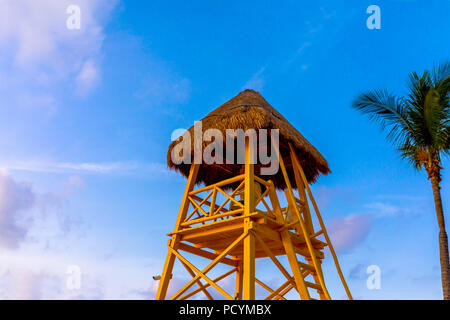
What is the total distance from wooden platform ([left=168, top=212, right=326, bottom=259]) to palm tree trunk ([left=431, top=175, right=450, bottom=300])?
2.61 m

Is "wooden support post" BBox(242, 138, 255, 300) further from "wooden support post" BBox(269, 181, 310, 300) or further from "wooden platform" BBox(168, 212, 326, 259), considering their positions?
"wooden support post" BBox(269, 181, 310, 300)

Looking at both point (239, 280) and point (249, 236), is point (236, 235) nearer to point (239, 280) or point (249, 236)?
point (249, 236)

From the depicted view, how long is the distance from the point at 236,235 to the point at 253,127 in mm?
2465

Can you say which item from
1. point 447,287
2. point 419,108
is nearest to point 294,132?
point 419,108

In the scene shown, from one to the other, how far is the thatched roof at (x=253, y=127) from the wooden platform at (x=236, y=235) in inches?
83.0

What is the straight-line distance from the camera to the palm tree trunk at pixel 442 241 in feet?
29.8

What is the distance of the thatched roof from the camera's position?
9.86m

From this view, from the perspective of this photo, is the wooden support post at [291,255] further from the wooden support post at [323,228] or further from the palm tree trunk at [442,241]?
the palm tree trunk at [442,241]

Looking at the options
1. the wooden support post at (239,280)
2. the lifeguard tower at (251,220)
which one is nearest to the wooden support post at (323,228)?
the lifeguard tower at (251,220)

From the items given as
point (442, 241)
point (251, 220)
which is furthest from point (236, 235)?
point (442, 241)
